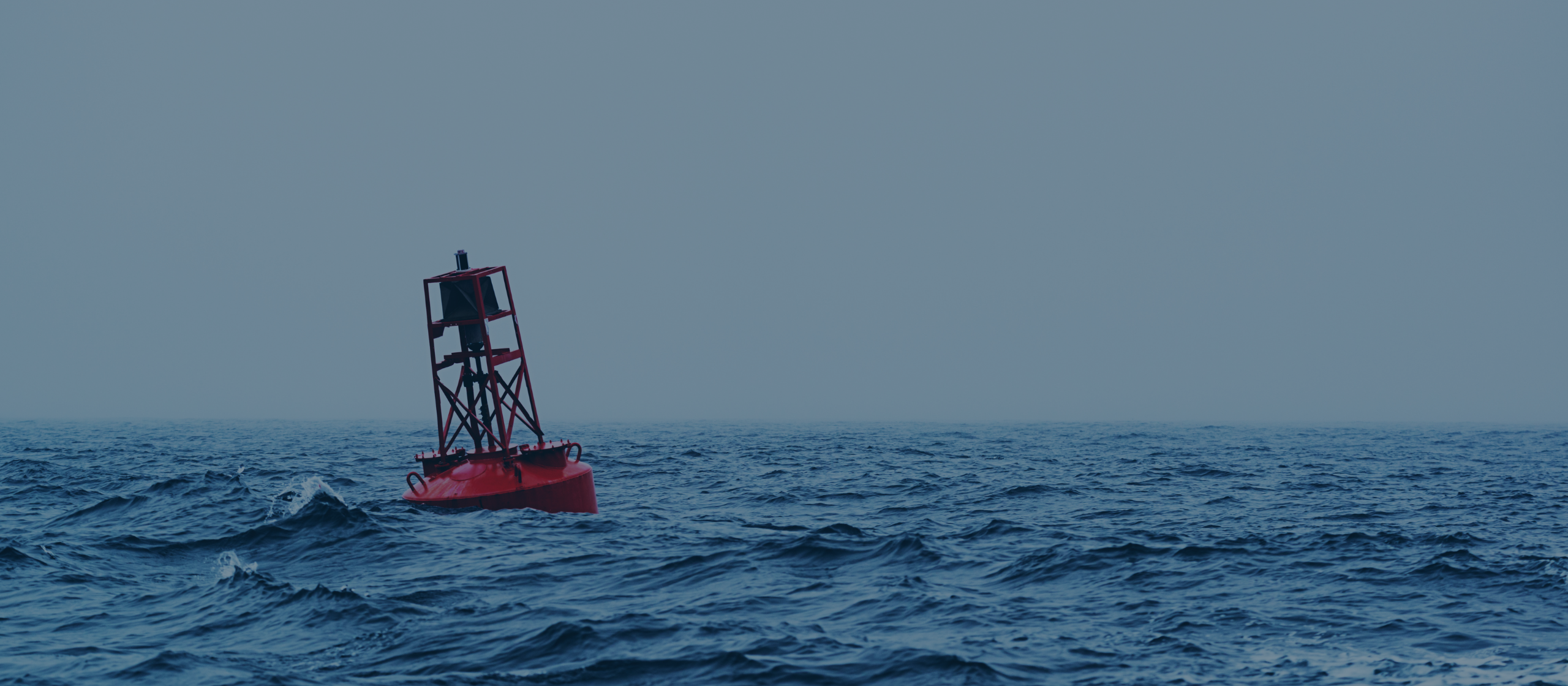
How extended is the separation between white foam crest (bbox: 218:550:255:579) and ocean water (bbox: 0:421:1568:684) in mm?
95

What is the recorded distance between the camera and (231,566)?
15375mm

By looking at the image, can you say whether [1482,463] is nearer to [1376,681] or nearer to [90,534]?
[1376,681]

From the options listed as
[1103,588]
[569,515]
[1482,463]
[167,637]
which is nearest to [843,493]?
[569,515]

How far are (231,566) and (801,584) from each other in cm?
855

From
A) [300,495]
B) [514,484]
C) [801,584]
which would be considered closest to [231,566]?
[514,484]

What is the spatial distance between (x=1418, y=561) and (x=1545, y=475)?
68.7ft

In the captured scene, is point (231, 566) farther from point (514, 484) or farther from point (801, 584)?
point (801, 584)

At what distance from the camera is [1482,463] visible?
36.5m

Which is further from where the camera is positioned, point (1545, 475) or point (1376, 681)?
point (1545, 475)

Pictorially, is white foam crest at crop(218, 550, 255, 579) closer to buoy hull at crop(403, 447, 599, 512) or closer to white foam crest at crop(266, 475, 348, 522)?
white foam crest at crop(266, 475, 348, 522)

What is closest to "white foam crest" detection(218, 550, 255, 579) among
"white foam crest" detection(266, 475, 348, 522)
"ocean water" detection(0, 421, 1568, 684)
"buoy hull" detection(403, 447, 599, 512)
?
"ocean water" detection(0, 421, 1568, 684)

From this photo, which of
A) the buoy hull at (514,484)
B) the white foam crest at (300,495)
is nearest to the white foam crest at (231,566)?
the white foam crest at (300,495)

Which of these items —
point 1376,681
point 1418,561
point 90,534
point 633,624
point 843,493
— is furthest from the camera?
point 843,493

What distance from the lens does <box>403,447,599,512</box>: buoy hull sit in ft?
63.0
